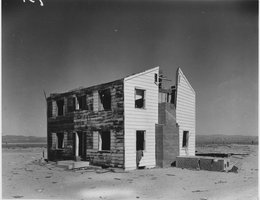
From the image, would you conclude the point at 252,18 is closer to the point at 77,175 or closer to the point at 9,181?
the point at 77,175

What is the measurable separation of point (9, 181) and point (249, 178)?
11015 mm

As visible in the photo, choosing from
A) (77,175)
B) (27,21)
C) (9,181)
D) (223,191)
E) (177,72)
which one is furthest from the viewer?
(177,72)

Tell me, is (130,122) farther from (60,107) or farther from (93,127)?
(60,107)

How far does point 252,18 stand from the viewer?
35.7 ft

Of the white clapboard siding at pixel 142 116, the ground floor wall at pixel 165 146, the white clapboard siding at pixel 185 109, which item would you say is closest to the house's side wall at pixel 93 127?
the white clapboard siding at pixel 142 116

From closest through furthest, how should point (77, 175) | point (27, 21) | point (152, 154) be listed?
1. point (27, 21)
2. point (77, 175)
3. point (152, 154)

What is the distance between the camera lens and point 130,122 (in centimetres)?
1658

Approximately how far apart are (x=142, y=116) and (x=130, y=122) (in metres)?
1.06

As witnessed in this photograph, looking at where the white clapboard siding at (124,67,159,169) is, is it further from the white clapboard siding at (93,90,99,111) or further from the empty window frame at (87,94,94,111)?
the empty window frame at (87,94,94,111)

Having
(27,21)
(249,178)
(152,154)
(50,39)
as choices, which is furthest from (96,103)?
(249,178)

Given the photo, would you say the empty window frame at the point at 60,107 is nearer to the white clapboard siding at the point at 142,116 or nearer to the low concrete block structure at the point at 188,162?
the white clapboard siding at the point at 142,116

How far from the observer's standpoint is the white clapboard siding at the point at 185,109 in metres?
20.1

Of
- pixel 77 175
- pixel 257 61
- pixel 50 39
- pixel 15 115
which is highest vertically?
pixel 50 39

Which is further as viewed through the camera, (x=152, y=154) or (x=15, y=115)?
(x=152, y=154)
